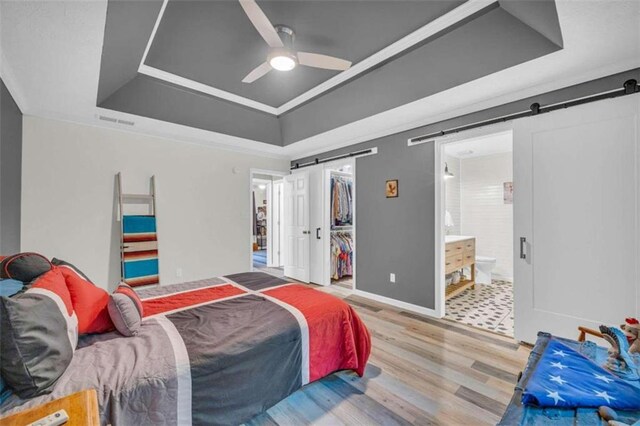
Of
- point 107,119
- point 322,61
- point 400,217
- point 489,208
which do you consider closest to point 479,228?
point 489,208

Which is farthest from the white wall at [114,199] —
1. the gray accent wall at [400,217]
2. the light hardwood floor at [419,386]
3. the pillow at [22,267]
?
the light hardwood floor at [419,386]

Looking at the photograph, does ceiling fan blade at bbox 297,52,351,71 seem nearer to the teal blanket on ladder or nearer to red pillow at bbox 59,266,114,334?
red pillow at bbox 59,266,114,334

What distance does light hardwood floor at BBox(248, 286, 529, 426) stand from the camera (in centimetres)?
172

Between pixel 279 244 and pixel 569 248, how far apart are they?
17.6 ft

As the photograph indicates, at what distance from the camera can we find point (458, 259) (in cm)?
406

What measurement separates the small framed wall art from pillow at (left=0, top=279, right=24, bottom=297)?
11.6ft

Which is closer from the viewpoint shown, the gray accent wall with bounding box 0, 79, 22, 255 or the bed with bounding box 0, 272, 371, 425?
the bed with bounding box 0, 272, 371, 425

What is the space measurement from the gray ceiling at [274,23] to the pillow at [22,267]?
190cm

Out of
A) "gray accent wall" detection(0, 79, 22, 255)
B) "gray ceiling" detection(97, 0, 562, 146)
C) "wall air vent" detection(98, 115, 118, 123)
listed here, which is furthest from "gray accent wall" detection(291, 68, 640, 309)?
"gray accent wall" detection(0, 79, 22, 255)

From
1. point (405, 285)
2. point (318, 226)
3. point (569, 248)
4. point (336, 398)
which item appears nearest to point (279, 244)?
point (318, 226)

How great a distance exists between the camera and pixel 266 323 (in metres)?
1.75

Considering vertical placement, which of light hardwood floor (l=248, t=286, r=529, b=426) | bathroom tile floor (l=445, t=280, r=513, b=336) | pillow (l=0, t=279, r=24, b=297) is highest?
pillow (l=0, t=279, r=24, b=297)

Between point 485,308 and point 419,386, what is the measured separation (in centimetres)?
218

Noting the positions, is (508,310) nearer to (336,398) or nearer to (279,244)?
(336,398)
